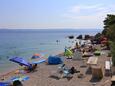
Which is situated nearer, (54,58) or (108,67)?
(108,67)

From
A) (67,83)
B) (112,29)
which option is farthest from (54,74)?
(112,29)

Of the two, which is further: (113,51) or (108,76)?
(113,51)

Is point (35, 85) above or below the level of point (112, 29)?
below

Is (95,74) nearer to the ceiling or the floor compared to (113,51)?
nearer to the floor

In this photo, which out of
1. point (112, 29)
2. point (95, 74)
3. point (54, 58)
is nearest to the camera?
point (95, 74)

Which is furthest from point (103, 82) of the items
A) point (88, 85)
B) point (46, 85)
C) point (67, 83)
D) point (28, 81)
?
point (28, 81)

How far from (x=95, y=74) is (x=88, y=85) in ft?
7.68

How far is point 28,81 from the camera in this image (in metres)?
21.9

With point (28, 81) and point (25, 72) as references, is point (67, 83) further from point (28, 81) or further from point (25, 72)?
point (25, 72)

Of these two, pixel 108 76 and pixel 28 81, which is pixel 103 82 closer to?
pixel 108 76

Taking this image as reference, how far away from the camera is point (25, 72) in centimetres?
2672

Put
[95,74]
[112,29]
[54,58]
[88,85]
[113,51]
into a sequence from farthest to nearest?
[112,29] < [54,58] < [113,51] < [95,74] < [88,85]

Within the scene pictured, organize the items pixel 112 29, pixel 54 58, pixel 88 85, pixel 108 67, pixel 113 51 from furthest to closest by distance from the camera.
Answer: pixel 112 29 → pixel 54 58 → pixel 113 51 → pixel 108 67 → pixel 88 85

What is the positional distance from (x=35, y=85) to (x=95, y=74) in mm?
4766
